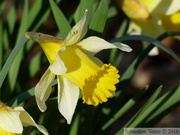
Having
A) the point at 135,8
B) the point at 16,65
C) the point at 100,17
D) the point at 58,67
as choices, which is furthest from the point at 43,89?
the point at 135,8

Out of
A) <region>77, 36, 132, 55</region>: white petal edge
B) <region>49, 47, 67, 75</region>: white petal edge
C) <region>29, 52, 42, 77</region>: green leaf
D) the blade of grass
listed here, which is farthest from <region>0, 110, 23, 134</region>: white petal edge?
<region>29, 52, 42, 77</region>: green leaf

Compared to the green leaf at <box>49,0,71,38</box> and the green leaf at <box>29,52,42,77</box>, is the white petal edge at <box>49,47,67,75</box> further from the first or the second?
the green leaf at <box>29,52,42,77</box>

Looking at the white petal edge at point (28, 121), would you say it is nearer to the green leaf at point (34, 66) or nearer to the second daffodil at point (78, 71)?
the second daffodil at point (78, 71)

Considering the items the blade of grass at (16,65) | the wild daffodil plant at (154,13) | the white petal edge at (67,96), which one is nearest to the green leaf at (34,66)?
the blade of grass at (16,65)

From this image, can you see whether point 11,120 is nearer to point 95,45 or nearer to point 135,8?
point 95,45

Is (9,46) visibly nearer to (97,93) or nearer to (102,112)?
(102,112)
